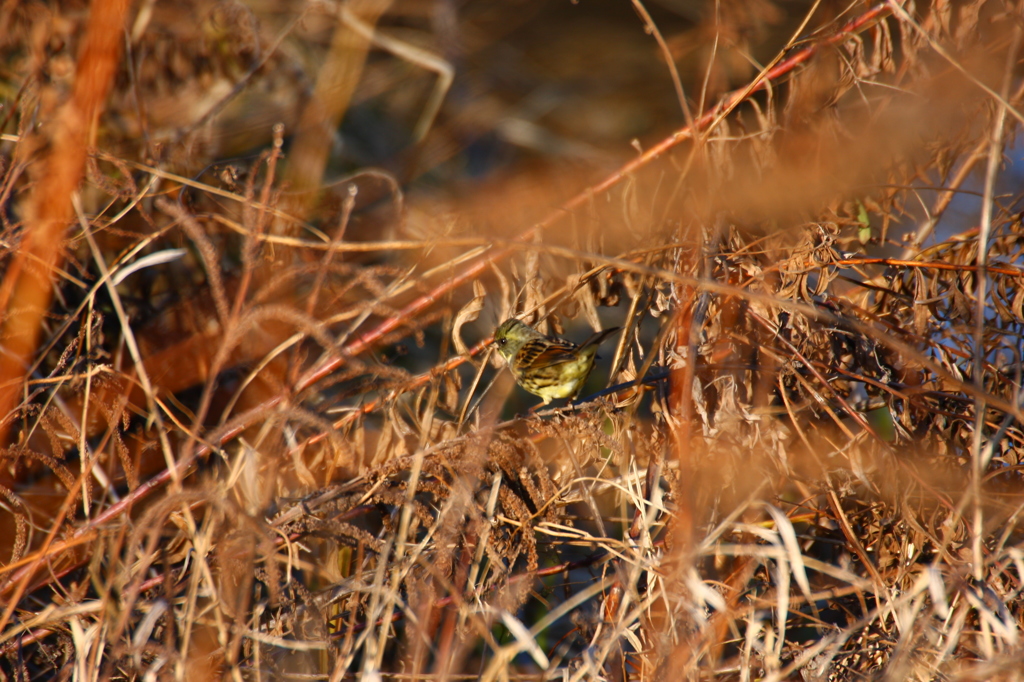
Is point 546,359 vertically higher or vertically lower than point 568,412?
lower

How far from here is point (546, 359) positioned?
3.33 metres

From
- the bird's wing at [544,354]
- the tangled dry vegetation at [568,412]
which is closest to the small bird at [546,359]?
the bird's wing at [544,354]

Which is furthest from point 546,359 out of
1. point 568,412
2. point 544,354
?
point 568,412

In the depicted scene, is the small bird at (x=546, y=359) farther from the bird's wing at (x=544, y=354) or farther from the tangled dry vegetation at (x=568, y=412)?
the tangled dry vegetation at (x=568, y=412)

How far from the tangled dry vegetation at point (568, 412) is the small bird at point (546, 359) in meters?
0.17

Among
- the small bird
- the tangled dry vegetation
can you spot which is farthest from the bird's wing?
the tangled dry vegetation

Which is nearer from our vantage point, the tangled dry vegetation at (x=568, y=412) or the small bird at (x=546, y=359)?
the tangled dry vegetation at (x=568, y=412)

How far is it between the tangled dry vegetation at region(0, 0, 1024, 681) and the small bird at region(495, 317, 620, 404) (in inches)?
6.8

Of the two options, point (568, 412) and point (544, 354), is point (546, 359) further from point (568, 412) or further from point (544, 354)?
point (568, 412)

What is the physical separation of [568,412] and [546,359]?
0.75m

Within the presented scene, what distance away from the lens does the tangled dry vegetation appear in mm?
1952

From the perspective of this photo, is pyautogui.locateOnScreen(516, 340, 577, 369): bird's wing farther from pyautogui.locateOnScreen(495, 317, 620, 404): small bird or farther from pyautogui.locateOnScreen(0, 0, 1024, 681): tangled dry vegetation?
pyautogui.locateOnScreen(0, 0, 1024, 681): tangled dry vegetation

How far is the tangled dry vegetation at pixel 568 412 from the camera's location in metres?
1.95

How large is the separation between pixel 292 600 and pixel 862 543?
71.6 inches
